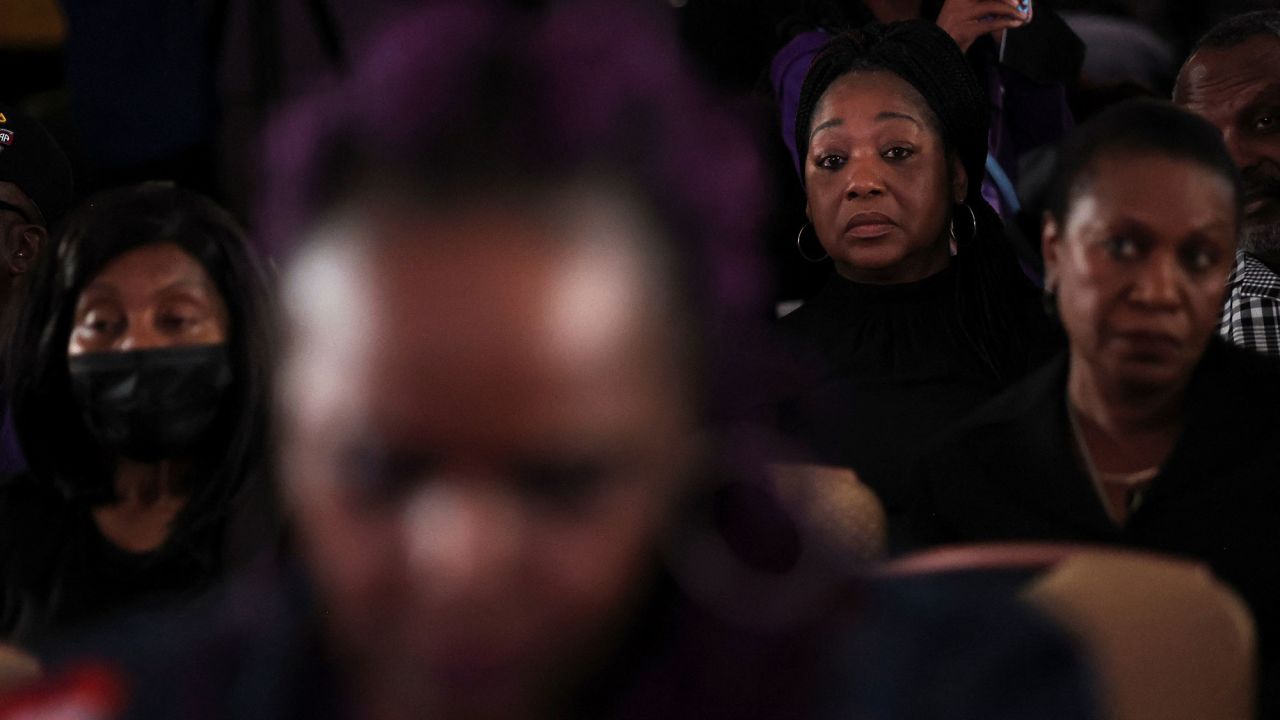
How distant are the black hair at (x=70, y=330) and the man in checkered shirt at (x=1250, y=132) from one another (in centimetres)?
130

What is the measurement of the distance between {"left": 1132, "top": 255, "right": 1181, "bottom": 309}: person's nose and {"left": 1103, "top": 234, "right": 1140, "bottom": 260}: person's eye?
2 cm

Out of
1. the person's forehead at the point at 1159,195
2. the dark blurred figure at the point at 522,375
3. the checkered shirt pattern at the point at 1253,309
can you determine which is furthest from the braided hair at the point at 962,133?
the dark blurred figure at the point at 522,375

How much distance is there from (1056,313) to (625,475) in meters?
1.02

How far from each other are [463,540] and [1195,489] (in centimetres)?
105

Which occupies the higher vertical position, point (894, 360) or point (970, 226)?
point (970, 226)

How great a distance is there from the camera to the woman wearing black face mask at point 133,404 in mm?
1547

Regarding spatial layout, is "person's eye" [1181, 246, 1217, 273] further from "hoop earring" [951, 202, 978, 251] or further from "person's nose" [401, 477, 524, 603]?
"person's nose" [401, 477, 524, 603]

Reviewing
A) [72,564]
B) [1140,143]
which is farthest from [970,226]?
[72,564]

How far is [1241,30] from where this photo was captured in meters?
2.26

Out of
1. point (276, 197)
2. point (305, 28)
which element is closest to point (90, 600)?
point (276, 197)

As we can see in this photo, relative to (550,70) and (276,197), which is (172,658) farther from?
(550,70)

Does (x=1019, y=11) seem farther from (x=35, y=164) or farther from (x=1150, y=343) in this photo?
(x=35, y=164)

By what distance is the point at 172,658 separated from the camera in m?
0.75

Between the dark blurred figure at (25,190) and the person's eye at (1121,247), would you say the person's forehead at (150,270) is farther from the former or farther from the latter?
the person's eye at (1121,247)
